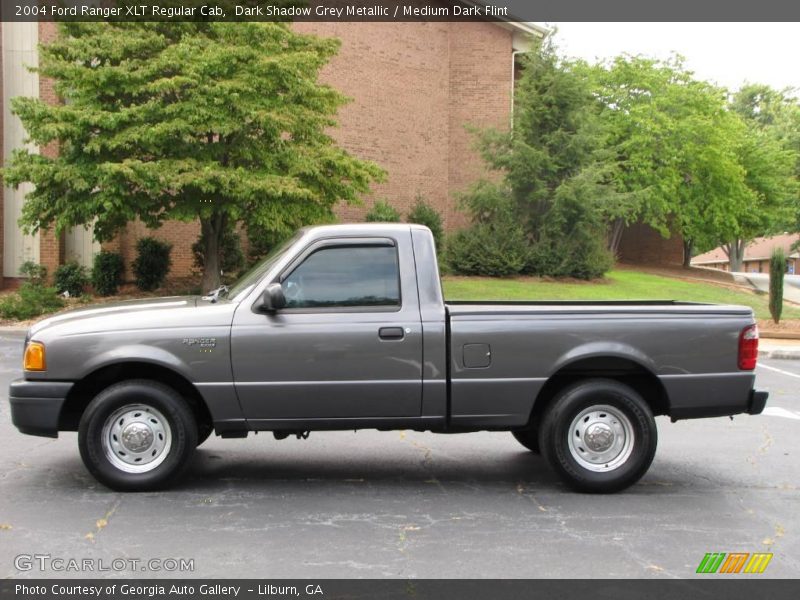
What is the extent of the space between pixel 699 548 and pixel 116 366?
13.5ft

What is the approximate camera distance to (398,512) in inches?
232

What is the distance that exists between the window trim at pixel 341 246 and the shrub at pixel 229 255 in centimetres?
1960

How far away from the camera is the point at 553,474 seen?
7070mm

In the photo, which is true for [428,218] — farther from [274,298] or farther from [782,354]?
[274,298]

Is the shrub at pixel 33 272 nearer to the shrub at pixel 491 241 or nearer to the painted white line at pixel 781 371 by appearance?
the shrub at pixel 491 241

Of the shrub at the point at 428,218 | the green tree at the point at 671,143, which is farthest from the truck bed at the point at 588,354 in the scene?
the green tree at the point at 671,143

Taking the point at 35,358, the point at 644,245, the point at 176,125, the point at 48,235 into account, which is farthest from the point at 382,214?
the point at 644,245

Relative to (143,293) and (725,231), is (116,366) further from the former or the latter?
(725,231)

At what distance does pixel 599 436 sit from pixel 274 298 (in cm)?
258

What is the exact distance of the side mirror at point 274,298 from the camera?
606 centimetres

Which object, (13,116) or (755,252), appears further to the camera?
(755,252)

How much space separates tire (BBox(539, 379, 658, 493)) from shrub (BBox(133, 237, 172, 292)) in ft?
64.0

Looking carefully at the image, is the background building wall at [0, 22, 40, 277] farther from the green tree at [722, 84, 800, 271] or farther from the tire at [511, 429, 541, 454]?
the green tree at [722, 84, 800, 271]

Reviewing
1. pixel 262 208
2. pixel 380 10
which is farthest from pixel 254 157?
pixel 380 10
